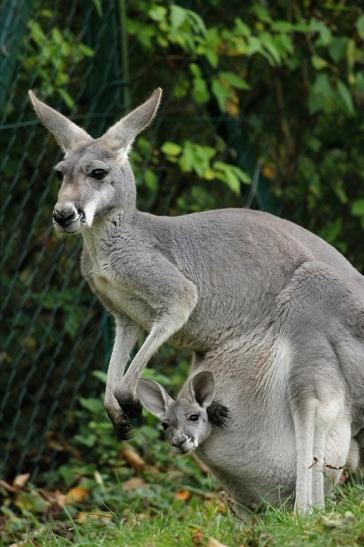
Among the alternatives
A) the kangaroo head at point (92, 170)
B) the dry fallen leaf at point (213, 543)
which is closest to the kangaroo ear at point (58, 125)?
the kangaroo head at point (92, 170)

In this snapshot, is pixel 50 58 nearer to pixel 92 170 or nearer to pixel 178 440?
pixel 92 170

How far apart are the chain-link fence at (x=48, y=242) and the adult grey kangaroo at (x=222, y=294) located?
1698 millimetres

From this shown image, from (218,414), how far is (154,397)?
298 mm

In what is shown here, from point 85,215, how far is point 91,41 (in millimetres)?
2721

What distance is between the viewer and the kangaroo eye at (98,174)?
4.93 m

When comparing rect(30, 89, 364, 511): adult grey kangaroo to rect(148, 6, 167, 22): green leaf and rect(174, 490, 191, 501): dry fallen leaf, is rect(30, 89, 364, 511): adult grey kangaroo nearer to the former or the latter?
rect(174, 490, 191, 501): dry fallen leaf

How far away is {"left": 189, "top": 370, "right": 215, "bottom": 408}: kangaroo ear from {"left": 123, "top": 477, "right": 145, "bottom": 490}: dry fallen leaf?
1.64 meters

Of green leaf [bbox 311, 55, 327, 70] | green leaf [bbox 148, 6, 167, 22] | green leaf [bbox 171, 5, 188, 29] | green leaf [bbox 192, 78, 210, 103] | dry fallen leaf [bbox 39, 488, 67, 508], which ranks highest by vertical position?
green leaf [bbox 171, 5, 188, 29]

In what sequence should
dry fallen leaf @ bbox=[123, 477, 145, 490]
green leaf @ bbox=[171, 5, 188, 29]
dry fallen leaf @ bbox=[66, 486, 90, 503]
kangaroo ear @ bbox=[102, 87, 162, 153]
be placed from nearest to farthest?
kangaroo ear @ bbox=[102, 87, 162, 153]
dry fallen leaf @ bbox=[66, 486, 90, 503]
dry fallen leaf @ bbox=[123, 477, 145, 490]
green leaf @ bbox=[171, 5, 188, 29]

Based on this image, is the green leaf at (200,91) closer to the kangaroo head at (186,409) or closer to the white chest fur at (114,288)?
the white chest fur at (114,288)

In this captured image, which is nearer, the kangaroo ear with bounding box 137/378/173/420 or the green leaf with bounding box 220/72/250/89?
the kangaroo ear with bounding box 137/378/173/420

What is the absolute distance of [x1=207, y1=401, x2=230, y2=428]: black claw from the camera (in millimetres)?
5023

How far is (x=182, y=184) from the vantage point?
771cm

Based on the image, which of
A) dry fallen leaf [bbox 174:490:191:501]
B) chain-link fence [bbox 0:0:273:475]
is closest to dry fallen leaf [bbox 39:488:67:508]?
chain-link fence [bbox 0:0:273:475]
